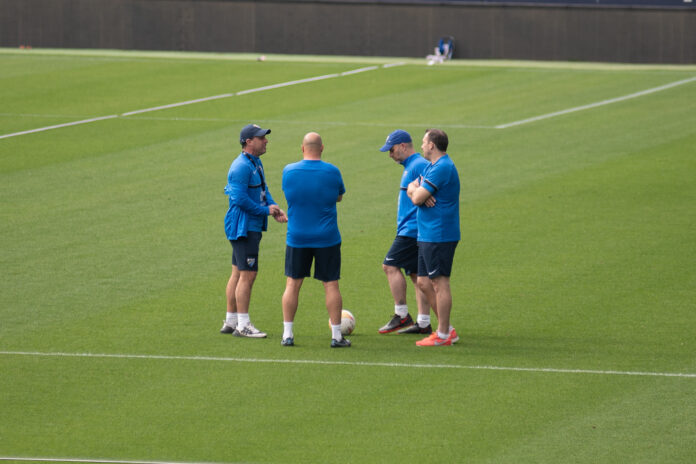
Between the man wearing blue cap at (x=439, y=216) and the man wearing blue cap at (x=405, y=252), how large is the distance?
18.8 inches

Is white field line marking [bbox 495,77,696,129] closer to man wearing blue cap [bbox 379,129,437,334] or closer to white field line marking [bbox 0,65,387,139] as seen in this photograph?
white field line marking [bbox 0,65,387,139]

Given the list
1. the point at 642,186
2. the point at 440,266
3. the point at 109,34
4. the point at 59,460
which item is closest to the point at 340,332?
the point at 440,266

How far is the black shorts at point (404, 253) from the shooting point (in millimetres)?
12164

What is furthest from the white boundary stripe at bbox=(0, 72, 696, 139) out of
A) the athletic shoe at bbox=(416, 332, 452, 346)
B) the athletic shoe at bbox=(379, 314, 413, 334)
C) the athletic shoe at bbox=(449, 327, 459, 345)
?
the athletic shoe at bbox=(416, 332, 452, 346)

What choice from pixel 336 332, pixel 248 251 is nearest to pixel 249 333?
pixel 248 251

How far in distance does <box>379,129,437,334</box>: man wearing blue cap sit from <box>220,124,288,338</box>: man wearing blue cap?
1.25m

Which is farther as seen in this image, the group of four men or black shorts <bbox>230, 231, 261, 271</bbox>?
black shorts <bbox>230, 231, 261, 271</bbox>

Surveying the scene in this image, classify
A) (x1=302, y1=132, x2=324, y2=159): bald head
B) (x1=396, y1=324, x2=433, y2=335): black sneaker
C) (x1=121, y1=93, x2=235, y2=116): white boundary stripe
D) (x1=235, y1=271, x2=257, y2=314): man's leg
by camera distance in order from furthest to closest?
(x1=121, y1=93, x2=235, y2=116): white boundary stripe, (x1=396, y1=324, x2=433, y2=335): black sneaker, (x1=235, y1=271, x2=257, y2=314): man's leg, (x1=302, y1=132, x2=324, y2=159): bald head

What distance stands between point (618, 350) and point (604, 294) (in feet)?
7.68

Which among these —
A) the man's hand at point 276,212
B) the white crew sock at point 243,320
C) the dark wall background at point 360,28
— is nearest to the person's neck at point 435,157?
the man's hand at point 276,212

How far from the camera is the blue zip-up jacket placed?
11.6 meters

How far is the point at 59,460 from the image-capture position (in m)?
8.41

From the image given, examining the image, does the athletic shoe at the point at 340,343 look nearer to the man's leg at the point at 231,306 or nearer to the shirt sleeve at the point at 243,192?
the man's leg at the point at 231,306

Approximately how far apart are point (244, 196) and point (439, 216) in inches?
76.6
